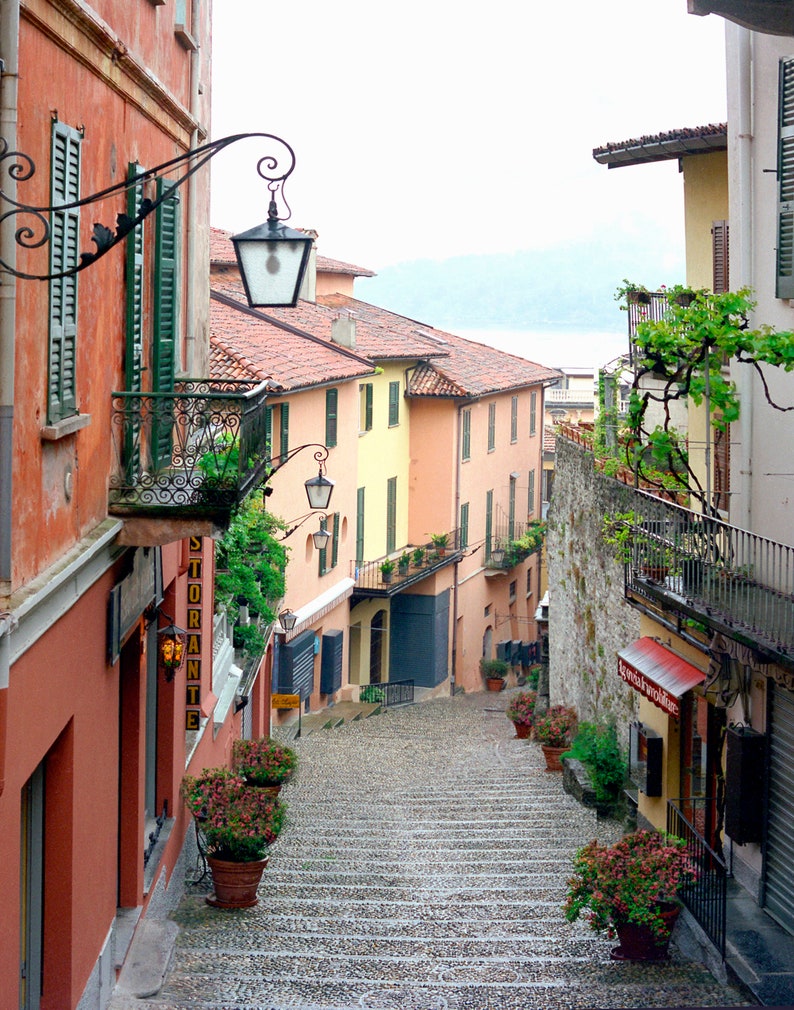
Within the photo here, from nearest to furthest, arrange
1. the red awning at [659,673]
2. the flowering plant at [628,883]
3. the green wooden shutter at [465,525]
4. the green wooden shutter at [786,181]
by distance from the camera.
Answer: the flowering plant at [628,883] < the green wooden shutter at [786,181] < the red awning at [659,673] < the green wooden shutter at [465,525]

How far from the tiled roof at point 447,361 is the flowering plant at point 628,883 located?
939 inches

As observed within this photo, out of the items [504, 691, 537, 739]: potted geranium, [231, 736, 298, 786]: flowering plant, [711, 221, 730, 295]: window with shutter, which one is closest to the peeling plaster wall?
[504, 691, 537, 739]: potted geranium

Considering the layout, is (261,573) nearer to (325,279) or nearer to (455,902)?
(455,902)

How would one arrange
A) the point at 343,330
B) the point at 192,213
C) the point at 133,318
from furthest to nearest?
the point at 343,330 → the point at 192,213 → the point at 133,318

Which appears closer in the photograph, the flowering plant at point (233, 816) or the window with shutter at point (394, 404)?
the flowering plant at point (233, 816)

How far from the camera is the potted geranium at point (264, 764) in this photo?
15.8 meters

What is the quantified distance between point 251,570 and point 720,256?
7.63 meters

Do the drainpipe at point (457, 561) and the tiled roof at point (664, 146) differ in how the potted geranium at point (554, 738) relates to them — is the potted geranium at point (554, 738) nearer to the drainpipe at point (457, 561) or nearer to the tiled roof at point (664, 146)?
the tiled roof at point (664, 146)

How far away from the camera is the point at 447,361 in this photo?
42031 mm

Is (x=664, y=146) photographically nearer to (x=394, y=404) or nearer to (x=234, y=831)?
(x=234, y=831)

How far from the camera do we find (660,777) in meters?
15.2

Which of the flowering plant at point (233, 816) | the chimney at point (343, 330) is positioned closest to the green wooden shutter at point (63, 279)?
the flowering plant at point (233, 816)

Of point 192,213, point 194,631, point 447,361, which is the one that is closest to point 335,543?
point 447,361

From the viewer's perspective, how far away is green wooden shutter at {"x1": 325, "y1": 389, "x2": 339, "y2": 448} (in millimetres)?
29359
